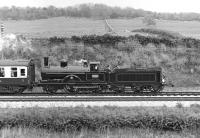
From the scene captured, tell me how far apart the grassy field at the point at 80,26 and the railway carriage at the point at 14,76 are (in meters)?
13.8

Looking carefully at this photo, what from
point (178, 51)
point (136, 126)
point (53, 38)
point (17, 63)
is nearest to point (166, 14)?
point (178, 51)

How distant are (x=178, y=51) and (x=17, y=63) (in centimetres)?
1880

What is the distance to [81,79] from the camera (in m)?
28.1

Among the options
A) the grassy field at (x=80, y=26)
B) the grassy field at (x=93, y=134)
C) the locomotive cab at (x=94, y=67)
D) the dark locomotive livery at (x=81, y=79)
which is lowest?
the grassy field at (x=93, y=134)

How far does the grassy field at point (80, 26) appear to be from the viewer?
42031mm

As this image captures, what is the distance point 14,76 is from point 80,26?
53.3 ft

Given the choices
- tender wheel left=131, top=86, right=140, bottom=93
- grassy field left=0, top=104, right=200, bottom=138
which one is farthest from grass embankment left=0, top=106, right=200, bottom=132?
tender wheel left=131, top=86, right=140, bottom=93

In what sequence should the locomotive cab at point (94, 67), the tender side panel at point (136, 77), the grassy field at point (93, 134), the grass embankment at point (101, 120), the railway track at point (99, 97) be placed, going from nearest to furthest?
the grassy field at point (93, 134)
the grass embankment at point (101, 120)
the railway track at point (99, 97)
the tender side panel at point (136, 77)
the locomotive cab at point (94, 67)

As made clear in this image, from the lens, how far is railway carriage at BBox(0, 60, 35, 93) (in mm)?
28062

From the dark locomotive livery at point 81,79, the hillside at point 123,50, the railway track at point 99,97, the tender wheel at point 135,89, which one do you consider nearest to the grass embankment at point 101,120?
the railway track at point 99,97

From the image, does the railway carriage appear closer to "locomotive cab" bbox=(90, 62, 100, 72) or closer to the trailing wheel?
the trailing wheel

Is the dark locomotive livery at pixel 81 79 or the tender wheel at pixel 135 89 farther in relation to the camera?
the tender wheel at pixel 135 89

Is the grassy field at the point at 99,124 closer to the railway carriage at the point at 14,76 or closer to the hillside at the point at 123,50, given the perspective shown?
the railway carriage at the point at 14,76

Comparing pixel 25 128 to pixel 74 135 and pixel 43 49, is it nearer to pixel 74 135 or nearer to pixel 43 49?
pixel 74 135
